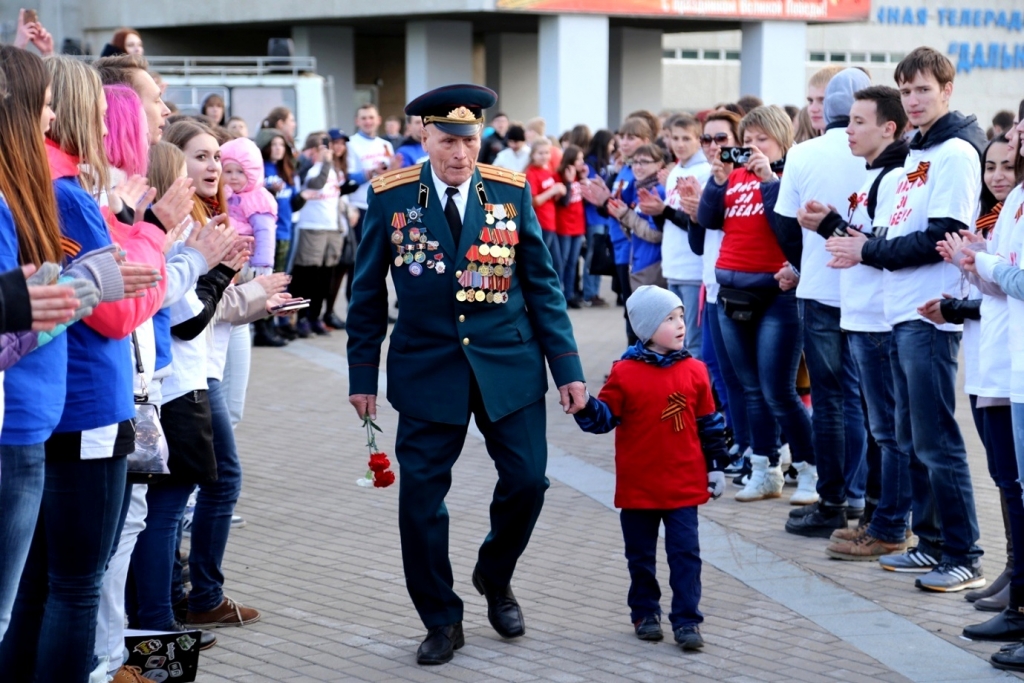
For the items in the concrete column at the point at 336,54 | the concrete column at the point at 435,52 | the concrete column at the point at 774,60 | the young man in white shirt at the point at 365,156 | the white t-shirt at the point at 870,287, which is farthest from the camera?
the concrete column at the point at 336,54

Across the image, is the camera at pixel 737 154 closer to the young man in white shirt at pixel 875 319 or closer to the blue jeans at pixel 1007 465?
the young man in white shirt at pixel 875 319

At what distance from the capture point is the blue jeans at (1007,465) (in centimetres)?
517

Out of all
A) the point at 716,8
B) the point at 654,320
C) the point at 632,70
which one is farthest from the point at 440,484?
the point at 632,70

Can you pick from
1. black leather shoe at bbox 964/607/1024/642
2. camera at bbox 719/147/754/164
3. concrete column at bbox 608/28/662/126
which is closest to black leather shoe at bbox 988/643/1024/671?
black leather shoe at bbox 964/607/1024/642

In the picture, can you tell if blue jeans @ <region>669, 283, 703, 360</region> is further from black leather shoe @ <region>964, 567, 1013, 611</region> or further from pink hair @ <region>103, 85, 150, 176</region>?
pink hair @ <region>103, 85, 150, 176</region>

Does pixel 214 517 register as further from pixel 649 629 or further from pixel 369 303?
pixel 649 629

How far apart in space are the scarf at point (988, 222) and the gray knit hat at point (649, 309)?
135 centimetres

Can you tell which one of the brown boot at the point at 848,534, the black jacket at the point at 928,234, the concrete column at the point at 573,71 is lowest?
the brown boot at the point at 848,534

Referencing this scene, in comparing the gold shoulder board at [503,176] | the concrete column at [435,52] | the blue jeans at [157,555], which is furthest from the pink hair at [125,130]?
the concrete column at [435,52]

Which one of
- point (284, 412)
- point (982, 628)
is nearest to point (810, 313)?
point (982, 628)

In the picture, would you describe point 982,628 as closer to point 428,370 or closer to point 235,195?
point 428,370

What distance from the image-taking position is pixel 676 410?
517cm

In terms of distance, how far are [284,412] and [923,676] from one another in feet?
20.6

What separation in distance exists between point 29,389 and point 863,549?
4.06 meters
